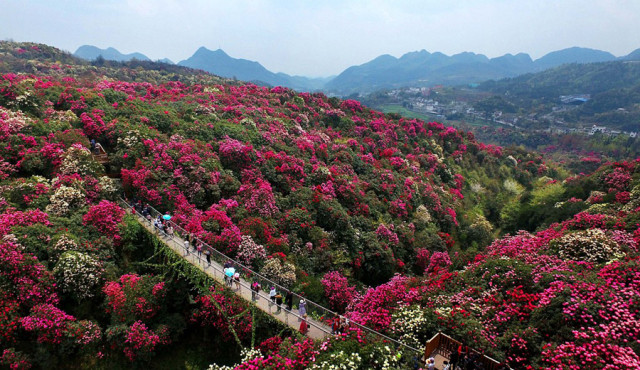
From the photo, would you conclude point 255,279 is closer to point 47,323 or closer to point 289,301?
point 289,301

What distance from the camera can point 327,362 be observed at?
36.9 feet

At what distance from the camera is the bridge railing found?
12953 mm

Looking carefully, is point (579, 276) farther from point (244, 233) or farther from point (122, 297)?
point (122, 297)

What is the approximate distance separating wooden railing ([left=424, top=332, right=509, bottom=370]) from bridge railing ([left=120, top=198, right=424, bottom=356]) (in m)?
0.47

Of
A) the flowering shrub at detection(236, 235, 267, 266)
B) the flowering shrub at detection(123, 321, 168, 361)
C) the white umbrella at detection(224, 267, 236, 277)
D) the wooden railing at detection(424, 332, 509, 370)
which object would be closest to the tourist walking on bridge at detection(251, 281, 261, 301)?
the white umbrella at detection(224, 267, 236, 277)

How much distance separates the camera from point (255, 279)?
1658 cm

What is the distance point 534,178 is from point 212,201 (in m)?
54.2

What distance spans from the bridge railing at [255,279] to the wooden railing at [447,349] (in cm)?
47

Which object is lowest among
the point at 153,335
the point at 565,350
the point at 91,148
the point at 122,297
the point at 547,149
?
the point at 547,149

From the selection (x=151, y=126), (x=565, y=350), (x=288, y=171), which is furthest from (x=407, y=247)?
(x=151, y=126)

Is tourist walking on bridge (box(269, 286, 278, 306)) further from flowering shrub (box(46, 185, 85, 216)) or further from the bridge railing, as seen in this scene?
flowering shrub (box(46, 185, 85, 216))

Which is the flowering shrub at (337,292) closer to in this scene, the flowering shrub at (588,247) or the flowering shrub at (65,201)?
the flowering shrub at (588,247)

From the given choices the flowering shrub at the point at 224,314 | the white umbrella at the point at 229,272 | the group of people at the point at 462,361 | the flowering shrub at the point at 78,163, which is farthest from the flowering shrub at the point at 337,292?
the flowering shrub at the point at 78,163

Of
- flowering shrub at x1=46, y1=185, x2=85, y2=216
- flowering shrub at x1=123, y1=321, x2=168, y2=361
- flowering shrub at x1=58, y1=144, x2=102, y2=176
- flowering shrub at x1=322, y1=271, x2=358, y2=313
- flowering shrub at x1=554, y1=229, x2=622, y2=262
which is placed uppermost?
flowering shrub at x1=58, y1=144, x2=102, y2=176
